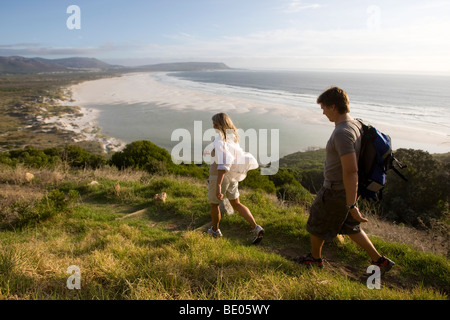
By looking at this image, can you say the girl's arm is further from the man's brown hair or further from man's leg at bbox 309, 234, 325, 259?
the man's brown hair

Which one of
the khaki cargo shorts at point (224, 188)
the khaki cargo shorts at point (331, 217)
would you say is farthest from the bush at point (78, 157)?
the khaki cargo shorts at point (331, 217)

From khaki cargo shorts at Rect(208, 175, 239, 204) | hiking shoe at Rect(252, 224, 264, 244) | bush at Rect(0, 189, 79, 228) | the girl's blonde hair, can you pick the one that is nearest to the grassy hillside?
bush at Rect(0, 189, 79, 228)

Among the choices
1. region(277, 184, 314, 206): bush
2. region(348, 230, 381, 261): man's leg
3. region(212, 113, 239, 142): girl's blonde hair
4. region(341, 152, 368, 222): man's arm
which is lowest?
region(277, 184, 314, 206): bush

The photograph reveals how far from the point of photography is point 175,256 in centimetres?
358

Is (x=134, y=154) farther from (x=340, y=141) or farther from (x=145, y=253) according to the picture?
(x=340, y=141)

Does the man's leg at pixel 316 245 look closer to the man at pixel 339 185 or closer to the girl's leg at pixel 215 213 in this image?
the man at pixel 339 185

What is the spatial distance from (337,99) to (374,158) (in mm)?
721

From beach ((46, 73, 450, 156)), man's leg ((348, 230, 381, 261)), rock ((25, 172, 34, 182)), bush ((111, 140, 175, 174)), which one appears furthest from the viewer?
beach ((46, 73, 450, 156))

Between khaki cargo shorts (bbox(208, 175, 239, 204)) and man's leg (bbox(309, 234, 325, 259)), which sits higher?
khaki cargo shorts (bbox(208, 175, 239, 204))

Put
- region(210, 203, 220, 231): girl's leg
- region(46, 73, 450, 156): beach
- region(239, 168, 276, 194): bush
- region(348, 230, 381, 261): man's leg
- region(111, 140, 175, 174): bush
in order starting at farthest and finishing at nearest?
region(46, 73, 450, 156): beach, region(111, 140, 175, 174): bush, region(239, 168, 276, 194): bush, region(210, 203, 220, 231): girl's leg, region(348, 230, 381, 261): man's leg

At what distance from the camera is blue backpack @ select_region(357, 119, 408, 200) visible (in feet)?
9.52

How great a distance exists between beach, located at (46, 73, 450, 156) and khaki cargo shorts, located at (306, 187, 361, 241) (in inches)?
1013

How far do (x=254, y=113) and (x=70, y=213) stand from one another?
118 ft
